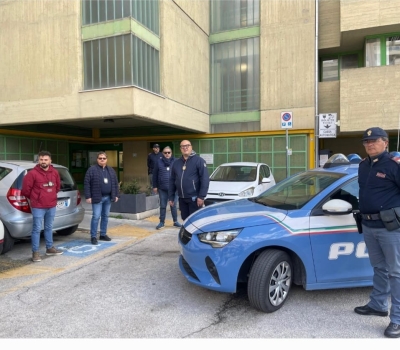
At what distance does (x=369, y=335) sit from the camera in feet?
9.28

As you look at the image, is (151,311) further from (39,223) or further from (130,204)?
(130,204)

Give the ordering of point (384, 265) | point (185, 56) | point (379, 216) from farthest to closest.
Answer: point (185, 56) < point (384, 265) < point (379, 216)

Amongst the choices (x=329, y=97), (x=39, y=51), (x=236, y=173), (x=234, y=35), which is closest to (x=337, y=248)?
(x=236, y=173)

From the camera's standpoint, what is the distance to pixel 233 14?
1384 cm

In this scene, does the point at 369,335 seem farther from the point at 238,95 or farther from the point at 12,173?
the point at 238,95

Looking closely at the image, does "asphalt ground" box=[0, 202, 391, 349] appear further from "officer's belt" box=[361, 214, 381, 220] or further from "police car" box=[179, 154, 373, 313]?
"officer's belt" box=[361, 214, 381, 220]

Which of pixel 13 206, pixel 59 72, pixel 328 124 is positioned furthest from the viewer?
pixel 59 72

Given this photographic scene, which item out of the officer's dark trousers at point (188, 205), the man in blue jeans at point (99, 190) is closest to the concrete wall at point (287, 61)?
the officer's dark trousers at point (188, 205)

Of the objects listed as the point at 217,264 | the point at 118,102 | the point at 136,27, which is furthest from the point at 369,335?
the point at 136,27

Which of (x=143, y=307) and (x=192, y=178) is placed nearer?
(x=143, y=307)

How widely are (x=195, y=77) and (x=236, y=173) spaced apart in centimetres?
578

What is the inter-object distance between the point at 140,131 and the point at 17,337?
12216 millimetres

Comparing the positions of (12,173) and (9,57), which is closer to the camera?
(12,173)

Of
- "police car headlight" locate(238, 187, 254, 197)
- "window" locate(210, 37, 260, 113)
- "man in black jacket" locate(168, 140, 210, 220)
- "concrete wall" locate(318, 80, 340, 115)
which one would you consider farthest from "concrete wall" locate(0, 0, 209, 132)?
"concrete wall" locate(318, 80, 340, 115)
